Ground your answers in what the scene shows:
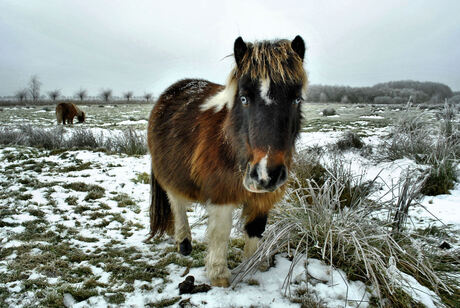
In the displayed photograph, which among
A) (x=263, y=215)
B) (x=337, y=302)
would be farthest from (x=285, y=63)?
(x=337, y=302)

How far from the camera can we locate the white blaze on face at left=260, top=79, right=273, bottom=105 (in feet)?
5.80

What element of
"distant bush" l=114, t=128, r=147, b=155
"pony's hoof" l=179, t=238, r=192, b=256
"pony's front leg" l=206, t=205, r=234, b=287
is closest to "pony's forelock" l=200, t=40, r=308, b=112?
"pony's front leg" l=206, t=205, r=234, b=287

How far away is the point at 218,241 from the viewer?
2.28 meters

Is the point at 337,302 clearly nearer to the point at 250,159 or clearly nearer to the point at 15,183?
the point at 250,159

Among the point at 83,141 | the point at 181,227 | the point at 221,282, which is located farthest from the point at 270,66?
the point at 83,141

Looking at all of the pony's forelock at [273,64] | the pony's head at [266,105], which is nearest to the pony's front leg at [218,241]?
the pony's head at [266,105]

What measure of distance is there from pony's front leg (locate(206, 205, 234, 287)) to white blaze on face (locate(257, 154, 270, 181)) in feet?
2.32

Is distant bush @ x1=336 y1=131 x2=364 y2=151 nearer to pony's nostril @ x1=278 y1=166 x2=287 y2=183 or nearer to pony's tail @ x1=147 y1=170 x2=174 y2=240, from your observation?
pony's tail @ x1=147 y1=170 x2=174 y2=240

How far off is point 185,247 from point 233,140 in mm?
1571

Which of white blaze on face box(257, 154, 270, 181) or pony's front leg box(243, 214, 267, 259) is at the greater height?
white blaze on face box(257, 154, 270, 181)

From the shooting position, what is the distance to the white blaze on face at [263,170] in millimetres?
1595

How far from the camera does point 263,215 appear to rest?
2.49m

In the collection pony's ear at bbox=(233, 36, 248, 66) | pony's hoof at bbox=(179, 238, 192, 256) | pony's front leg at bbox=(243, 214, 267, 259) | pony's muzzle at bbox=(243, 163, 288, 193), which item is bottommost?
pony's hoof at bbox=(179, 238, 192, 256)

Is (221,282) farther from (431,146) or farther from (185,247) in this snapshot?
(431,146)
